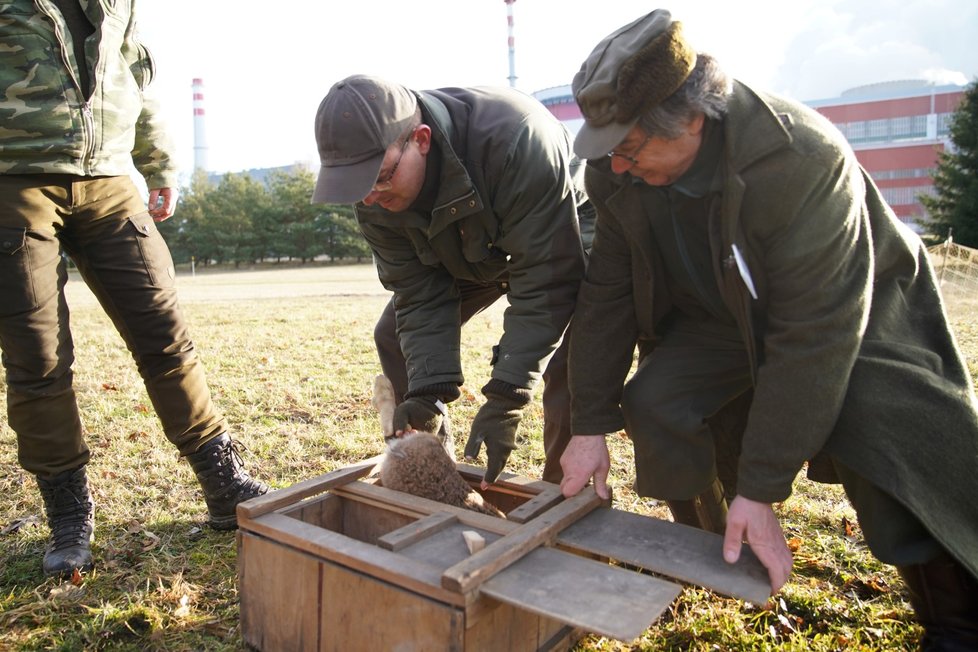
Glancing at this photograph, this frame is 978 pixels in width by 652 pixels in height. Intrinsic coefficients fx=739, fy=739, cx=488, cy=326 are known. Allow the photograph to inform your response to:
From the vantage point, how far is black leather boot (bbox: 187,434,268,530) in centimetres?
313

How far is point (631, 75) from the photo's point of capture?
6.33 feet

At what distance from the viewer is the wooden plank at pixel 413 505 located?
2.20 m

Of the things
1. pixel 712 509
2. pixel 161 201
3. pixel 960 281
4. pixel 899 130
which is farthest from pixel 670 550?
pixel 899 130

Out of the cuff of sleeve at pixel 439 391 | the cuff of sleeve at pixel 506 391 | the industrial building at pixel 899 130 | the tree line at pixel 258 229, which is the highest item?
the industrial building at pixel 899 130

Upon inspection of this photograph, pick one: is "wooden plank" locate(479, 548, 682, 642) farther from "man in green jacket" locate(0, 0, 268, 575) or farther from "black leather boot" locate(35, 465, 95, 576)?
"black leather boot" locate(35, 465, 95, 576)

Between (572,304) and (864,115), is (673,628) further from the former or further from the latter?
(864,115)

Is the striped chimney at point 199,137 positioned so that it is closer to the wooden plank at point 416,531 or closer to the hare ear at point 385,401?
the hare ear at point 385,401

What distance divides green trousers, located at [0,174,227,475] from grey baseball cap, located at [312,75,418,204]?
0.98 m

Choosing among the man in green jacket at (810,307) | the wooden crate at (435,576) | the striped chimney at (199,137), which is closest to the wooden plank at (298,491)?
the wooden crate at (435,576)

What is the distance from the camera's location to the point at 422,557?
2.00 m

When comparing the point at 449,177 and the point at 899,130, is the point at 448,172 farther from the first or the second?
the point at 899,130

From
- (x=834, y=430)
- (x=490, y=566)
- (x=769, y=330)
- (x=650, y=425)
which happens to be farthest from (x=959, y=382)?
(x=490, y=566)

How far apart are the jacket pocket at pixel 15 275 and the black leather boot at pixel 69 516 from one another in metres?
0.70

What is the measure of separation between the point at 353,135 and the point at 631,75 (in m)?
0.96
